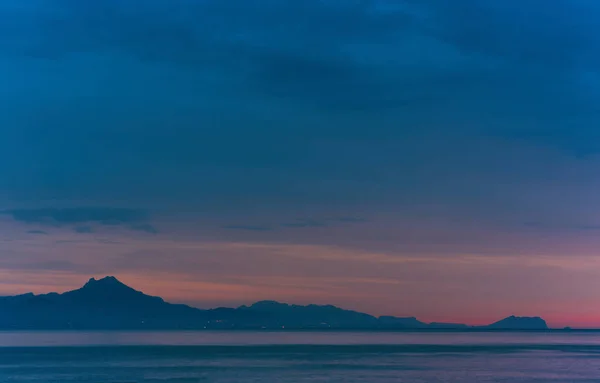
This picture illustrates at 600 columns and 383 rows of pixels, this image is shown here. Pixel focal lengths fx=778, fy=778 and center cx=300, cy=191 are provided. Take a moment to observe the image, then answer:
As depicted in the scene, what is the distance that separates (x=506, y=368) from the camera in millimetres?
85312

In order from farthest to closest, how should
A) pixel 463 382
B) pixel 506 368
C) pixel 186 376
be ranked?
pixel 506 368 → pixel 186 376 → pixel 463 382

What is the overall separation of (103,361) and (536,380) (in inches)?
2080

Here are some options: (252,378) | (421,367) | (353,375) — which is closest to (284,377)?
(252,378)

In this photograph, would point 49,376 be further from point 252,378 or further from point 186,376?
point 252,378

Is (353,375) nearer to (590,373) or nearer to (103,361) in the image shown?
(590,373)

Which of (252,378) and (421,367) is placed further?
(421,367)

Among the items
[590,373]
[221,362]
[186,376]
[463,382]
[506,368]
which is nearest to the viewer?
[463,382]

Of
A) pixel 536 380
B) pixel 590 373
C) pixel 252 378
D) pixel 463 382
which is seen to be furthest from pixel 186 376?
pixel 590 373

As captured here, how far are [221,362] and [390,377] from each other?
87.0 feet

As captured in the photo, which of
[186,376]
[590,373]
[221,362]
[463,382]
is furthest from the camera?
[221,362]

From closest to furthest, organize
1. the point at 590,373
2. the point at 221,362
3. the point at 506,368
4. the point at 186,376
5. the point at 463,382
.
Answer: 1. the point at 463,382
2. the point at 186,376
3. the point at 590,373
4. the point at 506,368
5. the point at 221,362

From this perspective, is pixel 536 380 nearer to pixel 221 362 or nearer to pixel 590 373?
pixel 590 373

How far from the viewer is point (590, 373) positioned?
78.6 m

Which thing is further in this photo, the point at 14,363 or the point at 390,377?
the point at 14,363
